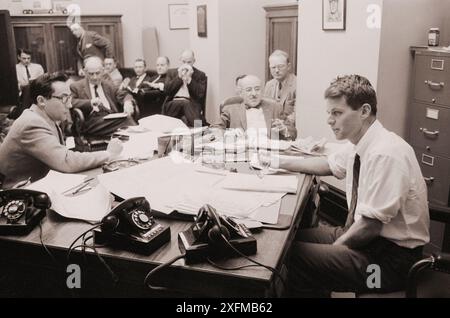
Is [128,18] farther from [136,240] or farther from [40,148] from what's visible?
[136,240]

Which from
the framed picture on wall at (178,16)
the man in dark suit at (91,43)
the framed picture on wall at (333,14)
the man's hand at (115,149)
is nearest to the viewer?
the man's hand at (115,149)

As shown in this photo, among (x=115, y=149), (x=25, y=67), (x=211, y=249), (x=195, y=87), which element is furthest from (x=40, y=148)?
(x=25, y=67)

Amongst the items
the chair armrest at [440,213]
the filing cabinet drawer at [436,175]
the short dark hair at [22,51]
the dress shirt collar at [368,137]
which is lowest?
the filing cabinet drawer at [436,175]

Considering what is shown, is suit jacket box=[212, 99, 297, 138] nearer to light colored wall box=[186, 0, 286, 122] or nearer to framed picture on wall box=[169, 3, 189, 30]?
light colored wall box=[186, 0, 286, 122]

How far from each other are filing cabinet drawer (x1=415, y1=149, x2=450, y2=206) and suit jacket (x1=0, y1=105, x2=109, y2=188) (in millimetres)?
2047

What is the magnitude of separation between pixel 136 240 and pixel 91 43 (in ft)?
20.3

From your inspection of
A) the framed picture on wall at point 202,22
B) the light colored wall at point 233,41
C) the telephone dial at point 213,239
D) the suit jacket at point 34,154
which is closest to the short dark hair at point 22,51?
the framed picture on wall at point 202,22

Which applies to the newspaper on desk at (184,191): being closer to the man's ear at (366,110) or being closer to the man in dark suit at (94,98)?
the man's ear at (366,110)

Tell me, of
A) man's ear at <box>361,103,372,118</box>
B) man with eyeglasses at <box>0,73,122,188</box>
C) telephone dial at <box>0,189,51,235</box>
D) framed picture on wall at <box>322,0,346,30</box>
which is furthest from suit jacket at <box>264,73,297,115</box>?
telephone dial at <box>0,189,51,235</box>

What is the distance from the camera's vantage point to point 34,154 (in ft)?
7.26

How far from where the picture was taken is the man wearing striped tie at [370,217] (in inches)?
63.7

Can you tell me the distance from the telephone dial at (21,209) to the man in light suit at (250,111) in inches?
82.7

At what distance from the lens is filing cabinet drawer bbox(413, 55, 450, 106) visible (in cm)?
292
